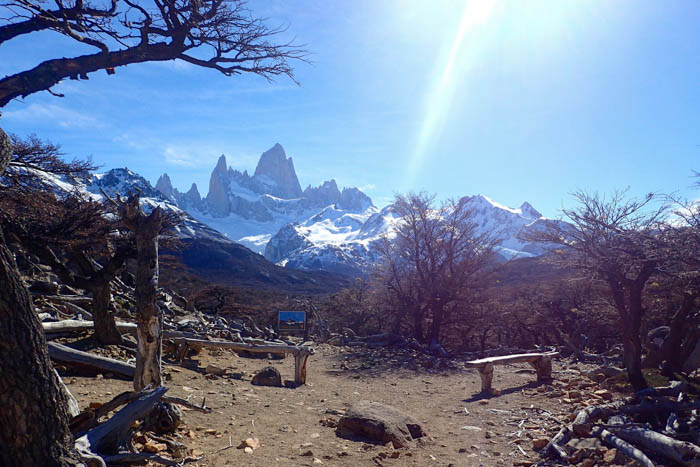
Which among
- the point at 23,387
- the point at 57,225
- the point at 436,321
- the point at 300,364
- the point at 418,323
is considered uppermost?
the point at 57,225

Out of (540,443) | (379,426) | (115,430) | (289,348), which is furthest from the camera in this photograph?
(289,348)

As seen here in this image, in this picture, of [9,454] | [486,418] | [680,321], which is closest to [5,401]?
[9,454]

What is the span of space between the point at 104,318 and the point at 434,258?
12145 millimetres

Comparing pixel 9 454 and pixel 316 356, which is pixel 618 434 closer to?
pixel 9 454

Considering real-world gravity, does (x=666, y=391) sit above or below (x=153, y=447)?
above

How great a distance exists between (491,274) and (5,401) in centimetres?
1731

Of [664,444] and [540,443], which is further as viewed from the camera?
[540,443]

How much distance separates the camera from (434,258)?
59.5ft

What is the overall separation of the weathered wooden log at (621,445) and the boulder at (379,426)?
→ 2.23 metres

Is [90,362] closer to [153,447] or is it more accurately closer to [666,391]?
[153,447]

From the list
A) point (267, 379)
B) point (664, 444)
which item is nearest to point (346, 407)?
point (267, 379)

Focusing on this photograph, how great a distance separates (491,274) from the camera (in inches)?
717

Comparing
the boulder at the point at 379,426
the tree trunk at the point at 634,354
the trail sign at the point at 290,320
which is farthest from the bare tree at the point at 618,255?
the trail sign at the point at 290,320

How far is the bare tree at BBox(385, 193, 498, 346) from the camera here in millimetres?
17812
